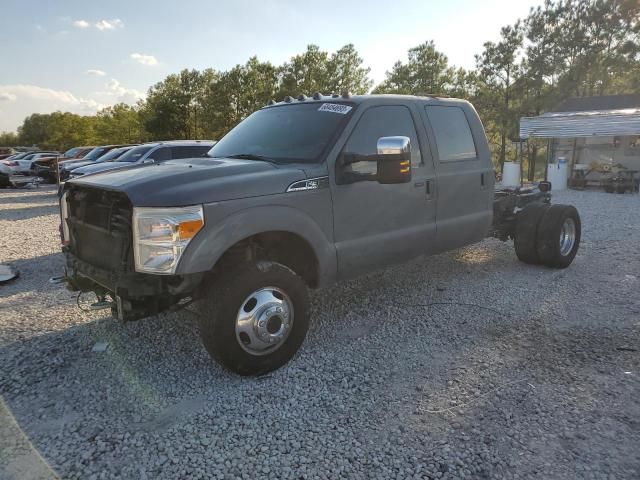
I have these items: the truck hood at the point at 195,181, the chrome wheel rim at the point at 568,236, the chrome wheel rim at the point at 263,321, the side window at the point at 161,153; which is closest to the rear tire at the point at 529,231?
the chrome wheel rim at the point at 568,236

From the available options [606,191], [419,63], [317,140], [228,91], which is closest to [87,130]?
[228,91]

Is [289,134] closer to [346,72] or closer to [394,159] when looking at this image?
[394,159]

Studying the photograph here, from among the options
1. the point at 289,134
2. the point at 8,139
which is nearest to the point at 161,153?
the point at 289,134

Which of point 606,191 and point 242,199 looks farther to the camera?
point 606,191

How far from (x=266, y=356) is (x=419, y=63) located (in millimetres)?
40881

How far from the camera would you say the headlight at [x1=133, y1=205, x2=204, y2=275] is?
2924mm

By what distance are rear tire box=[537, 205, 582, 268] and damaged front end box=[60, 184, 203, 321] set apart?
14.8ft

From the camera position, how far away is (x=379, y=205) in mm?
4090

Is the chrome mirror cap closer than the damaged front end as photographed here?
No

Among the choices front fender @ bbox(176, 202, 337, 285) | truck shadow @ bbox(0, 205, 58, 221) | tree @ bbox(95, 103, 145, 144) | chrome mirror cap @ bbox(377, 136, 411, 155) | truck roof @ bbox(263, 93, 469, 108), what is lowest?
truck shadow @ bbox(0, 205, 58, 221)

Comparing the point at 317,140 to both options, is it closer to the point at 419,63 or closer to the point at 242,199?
the point at 242,199

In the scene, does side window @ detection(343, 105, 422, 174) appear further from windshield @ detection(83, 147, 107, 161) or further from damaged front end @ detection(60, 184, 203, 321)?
windshield @ detection(83, 147, 107, 161)

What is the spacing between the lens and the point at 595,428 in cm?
278

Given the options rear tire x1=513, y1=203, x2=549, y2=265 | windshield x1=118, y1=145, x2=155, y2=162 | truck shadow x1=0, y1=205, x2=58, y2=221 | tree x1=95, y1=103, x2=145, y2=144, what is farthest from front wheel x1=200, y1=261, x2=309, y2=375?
tree x1=95, y1=103, x2=145, y2=144
